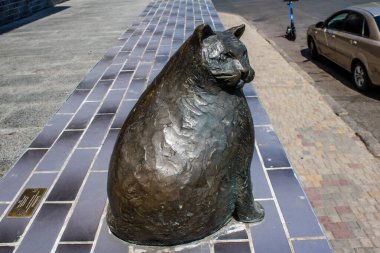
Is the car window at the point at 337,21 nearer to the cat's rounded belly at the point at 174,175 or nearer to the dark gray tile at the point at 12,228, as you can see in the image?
the cat's rounded belly at the point at 174,175

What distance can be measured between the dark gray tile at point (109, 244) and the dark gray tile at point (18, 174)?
116cm

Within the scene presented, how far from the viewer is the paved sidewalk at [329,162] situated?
418 centimetres

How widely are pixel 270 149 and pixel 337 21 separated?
6510 millimetres

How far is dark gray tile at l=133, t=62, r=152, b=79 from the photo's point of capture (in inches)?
250

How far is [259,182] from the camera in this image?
346 centimetres

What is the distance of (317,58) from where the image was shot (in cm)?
1050

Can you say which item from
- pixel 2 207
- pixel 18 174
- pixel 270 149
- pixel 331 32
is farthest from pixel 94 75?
pixel 331 32

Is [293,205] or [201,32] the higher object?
[201,32]

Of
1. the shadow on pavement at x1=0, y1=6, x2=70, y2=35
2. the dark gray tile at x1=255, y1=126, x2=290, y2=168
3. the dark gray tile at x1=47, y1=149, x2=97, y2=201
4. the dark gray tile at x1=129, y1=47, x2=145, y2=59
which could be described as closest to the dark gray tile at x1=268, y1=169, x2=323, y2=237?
the dark gray tile at x1=255, y1=126, x2=290, y2=168

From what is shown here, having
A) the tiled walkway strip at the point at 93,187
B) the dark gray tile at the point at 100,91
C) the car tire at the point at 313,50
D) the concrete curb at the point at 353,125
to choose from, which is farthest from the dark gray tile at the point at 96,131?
the car tire at the point at 313,50

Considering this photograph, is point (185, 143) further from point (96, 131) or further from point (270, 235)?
point (96, 131)

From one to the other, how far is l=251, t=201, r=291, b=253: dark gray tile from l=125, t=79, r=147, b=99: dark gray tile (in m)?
3.07

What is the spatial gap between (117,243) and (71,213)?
63 centimetres

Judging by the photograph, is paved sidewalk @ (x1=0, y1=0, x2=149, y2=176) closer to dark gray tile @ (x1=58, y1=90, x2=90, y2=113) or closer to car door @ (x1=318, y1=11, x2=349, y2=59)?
dark gray tile @ (x1=58, y1=90, x2=90, y2=113)
